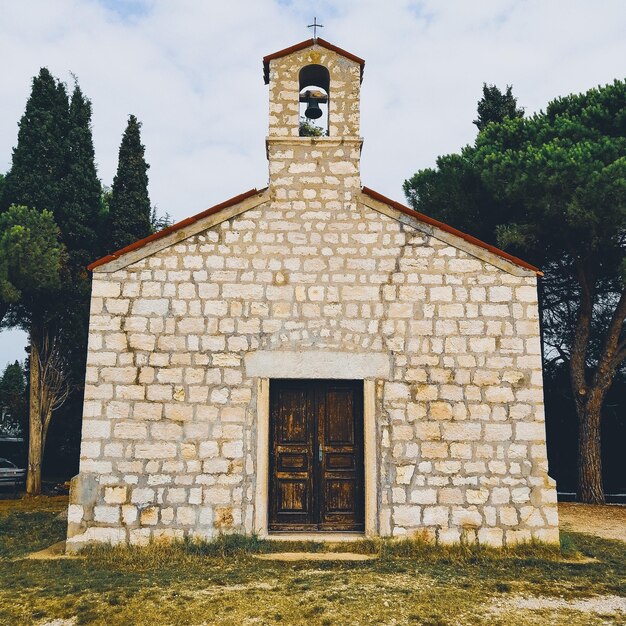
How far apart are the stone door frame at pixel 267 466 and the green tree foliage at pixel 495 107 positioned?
1244cm

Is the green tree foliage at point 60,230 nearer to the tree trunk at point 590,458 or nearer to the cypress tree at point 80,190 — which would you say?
the cypress tree at point 80,190

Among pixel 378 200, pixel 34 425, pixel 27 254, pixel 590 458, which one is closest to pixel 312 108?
pixel 378 200

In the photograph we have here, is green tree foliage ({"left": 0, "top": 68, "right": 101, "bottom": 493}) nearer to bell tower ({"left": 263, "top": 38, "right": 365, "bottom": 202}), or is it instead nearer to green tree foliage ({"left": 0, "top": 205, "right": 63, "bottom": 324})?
green tree foliage ({"left": 0, "top": 205, "right": 63, "bottom": 324})

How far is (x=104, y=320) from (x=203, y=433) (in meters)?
1.93

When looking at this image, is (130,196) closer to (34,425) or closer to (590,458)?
(34,425)

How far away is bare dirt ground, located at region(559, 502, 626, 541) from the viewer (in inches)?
345

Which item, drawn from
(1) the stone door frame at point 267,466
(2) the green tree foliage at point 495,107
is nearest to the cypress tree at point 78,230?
(1) the stone door frame at point 267,466

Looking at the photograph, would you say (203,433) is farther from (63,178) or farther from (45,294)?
(63,178)

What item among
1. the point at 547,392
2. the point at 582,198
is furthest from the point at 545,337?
the point at 582,198

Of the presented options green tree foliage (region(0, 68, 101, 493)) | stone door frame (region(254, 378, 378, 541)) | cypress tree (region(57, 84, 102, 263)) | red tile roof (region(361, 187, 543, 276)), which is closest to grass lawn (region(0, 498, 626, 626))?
stone door frame (region(254, 378, 378, 541))

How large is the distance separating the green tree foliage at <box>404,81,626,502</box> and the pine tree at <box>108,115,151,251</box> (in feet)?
25.1

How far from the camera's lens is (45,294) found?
13.3 m

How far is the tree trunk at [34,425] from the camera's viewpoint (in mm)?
13362

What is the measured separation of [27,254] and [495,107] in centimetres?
1363
